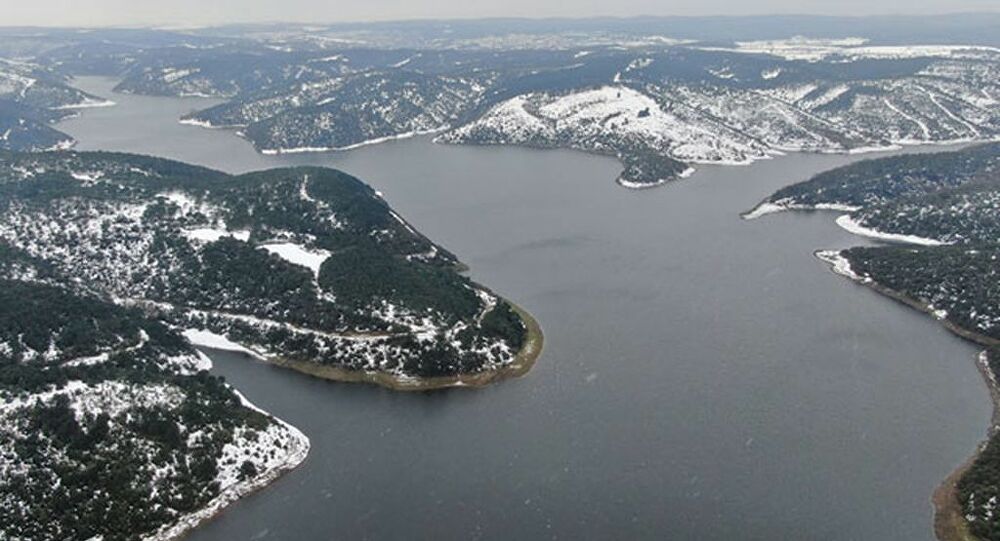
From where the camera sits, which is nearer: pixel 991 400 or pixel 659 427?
pixel 659 427

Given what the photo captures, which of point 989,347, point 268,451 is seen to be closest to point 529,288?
point 268,451

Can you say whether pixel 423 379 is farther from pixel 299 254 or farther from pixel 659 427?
pixel 299 254

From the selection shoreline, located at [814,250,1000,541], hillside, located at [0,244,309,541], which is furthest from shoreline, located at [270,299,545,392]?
shoreline, located at [814,250,1000,541]

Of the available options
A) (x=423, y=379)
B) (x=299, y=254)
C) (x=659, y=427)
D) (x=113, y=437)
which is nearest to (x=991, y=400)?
(x=659, y=427)

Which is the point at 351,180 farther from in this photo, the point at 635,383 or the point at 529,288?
the point at 635,383

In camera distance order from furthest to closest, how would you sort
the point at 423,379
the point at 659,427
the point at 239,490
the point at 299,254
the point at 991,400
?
1. the point at 299,254
2. the point at 423,379
3. the point at 991,400
4. the point at 659,427
5. the point at 239,490

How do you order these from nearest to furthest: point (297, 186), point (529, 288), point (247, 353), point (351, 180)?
point (247, 353), point (529, 288), point (297, 186), point (351, 180)

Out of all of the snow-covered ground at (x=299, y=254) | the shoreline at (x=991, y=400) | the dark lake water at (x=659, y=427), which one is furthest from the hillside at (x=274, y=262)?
the shoreline at (x=991, y=400)
